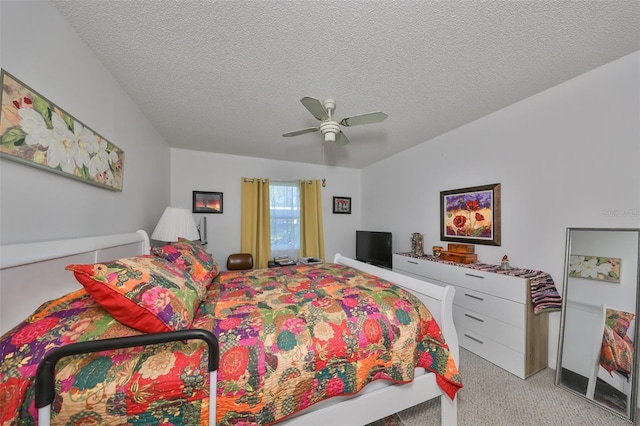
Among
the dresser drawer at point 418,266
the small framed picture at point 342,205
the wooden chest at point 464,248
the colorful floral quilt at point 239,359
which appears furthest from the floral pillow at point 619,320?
the small framed picture at point 342,205

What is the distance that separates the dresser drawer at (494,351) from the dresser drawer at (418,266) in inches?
24.4

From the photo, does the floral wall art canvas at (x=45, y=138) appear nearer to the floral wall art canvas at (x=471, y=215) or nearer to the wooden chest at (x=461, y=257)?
the wooden chest at (x=461, y=257)

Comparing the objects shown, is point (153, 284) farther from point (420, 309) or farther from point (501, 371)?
point (501, 371)

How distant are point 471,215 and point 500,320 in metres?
1.17

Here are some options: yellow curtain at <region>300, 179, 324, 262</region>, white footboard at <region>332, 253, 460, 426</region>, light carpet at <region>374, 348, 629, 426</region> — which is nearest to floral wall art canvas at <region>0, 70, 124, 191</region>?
white footboard at <region>332, 253, 460, 426</region>

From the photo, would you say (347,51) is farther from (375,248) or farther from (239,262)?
(239,262)

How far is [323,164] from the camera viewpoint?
4621mm

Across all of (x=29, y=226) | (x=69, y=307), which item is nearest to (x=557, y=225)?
(x=69, y=307)

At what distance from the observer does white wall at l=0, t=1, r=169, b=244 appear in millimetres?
1007

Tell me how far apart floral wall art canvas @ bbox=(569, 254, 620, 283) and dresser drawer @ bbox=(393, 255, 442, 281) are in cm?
108

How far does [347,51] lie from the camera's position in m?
1.60

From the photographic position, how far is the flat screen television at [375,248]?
375cm

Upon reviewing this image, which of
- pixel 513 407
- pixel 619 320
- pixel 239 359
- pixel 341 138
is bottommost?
pixel 513 407

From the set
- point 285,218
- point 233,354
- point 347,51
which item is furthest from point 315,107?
point 285,218
